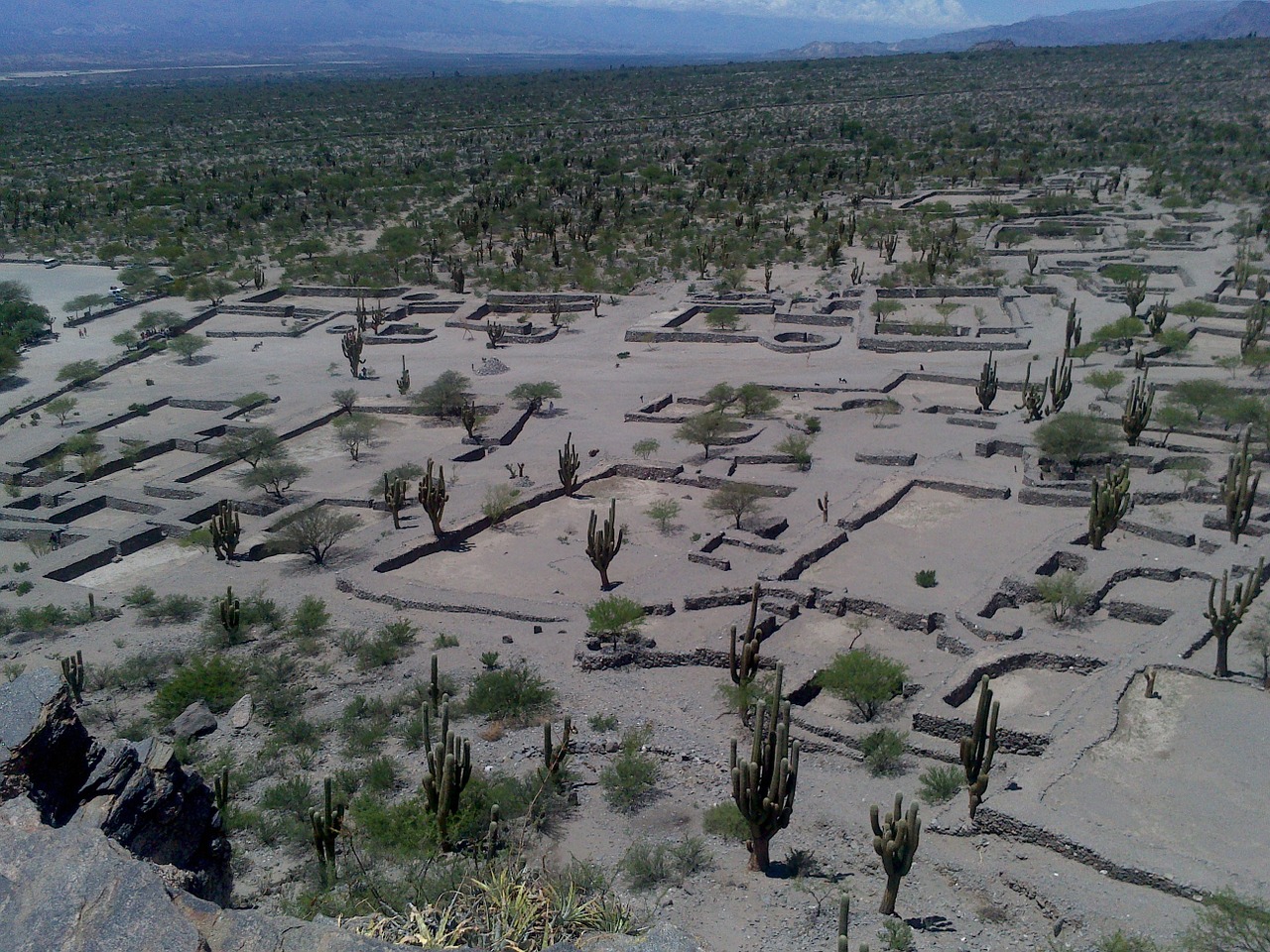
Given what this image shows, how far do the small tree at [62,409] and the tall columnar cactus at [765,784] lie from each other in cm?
2339

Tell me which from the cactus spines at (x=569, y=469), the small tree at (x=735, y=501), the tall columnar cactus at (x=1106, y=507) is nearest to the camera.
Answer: the tall columnar cactus at (x=1106, y=507)

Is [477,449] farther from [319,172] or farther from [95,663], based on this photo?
[319,172]

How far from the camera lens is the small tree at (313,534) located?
64.6 feet

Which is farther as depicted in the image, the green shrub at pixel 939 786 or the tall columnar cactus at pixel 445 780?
the green shrub at pixel 939 786

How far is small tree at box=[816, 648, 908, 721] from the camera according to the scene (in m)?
13.9

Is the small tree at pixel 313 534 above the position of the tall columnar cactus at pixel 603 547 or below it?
below

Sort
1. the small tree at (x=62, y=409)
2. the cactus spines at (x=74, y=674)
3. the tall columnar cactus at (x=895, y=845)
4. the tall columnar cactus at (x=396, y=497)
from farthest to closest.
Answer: the small tree at (x=62, y=409), the tall columnar cactus at (x=396, y=497), the cactus spines at (x=74, y=674), the tall columnar cactus at (x=895, y=845)

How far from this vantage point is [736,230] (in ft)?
157

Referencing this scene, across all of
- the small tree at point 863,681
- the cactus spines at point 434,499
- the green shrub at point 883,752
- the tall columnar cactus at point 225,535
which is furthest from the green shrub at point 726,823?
the tall columnar cactus at point 225,535

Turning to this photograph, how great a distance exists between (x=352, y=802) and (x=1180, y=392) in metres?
20.9

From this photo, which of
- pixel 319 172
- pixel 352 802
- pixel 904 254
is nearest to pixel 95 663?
pixel 352 802

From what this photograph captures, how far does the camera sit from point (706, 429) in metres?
24.1

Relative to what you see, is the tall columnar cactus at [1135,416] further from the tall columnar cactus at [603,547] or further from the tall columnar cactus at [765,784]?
the tall columnar cactus at [765,784]

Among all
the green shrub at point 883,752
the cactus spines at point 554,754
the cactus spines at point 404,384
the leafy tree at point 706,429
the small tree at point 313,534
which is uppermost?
the cactus spines at point 554,754
